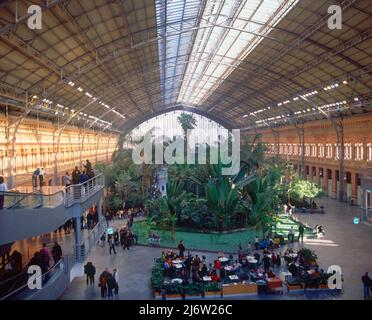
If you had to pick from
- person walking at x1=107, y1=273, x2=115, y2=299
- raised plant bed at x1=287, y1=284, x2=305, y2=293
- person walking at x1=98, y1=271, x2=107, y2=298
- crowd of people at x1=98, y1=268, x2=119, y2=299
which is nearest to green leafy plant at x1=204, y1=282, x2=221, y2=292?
raised plant bed at x1=287, y1=284, x2=305, y2=293

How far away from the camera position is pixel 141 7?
22.4 m

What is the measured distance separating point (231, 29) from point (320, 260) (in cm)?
1842

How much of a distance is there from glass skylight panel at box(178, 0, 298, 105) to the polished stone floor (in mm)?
14124

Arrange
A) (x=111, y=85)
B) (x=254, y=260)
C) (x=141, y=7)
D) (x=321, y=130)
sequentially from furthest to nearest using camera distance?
(x=321, y=130), (x=111, y=85), (x=141, y=7), (x=254, y=260)

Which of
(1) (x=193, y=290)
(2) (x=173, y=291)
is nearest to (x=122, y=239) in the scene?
(2) (x=173, y=291)

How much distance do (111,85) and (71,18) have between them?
17930 millimetres

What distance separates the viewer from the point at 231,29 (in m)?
29.8

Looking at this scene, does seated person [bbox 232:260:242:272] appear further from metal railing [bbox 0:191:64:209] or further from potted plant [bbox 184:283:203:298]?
metal railing [bbox 0:191:64:209]

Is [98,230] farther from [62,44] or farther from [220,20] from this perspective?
[220,20]

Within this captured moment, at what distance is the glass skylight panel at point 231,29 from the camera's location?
83.4ft

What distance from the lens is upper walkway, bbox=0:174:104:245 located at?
9633 mm

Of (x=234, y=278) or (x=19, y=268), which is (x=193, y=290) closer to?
(x=234, y=278)
